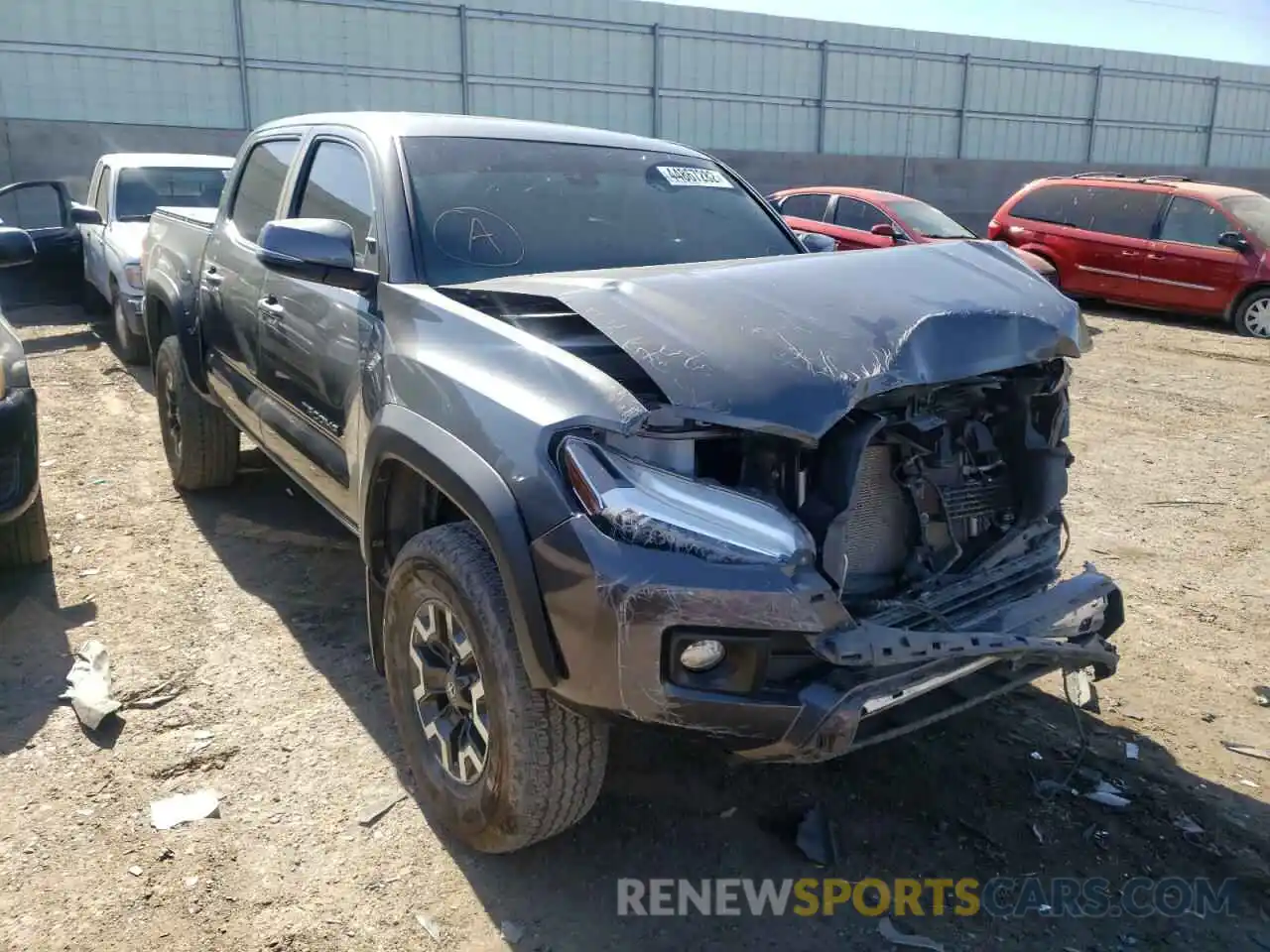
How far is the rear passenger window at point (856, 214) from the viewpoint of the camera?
1189 centimetres

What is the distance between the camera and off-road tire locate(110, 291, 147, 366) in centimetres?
853

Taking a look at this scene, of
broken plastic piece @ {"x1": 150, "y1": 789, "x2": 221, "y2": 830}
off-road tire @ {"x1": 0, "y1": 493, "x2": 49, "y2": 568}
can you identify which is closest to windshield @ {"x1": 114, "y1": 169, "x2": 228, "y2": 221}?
off-road tire @ {"x1": 0, "y1": 493, "x2": 49, "y2": 568}

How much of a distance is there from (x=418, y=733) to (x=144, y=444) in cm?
465

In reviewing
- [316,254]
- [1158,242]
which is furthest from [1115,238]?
[316,254]

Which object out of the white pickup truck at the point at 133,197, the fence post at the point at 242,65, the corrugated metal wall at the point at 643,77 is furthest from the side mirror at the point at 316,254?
the corrugated metal wall at the point at 643,77

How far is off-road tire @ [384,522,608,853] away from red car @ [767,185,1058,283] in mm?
9529

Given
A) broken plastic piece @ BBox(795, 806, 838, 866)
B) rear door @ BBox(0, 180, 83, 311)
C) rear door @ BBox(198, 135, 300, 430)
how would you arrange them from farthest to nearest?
rear door @ BBox(0, 180, 83, 311)
rear door @ BBox(198, 135, 300, 430)
broken plastic piece @ BBox(795, 806, 838, 866)

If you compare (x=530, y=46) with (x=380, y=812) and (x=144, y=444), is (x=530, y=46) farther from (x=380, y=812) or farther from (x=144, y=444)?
(x=380, y=812)

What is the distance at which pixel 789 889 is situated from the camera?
8.86ft

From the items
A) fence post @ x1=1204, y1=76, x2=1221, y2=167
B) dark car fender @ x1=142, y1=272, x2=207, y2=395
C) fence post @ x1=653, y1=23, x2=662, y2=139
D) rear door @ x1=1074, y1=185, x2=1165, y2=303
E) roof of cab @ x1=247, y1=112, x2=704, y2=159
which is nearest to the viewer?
roof of cab @ x1=247, y1=112, x2=704, y2=159

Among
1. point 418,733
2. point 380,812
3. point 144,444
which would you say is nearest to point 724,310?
point 418,733

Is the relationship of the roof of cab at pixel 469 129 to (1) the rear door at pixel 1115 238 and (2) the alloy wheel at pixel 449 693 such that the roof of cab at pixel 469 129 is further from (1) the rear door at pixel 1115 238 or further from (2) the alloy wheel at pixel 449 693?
(1) the rear door at pixel 1115 238

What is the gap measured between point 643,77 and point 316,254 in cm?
1652

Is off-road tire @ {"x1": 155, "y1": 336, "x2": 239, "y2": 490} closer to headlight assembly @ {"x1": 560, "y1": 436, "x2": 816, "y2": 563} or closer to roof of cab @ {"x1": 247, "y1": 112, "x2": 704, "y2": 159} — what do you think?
roof of cab @ {"x1": 247, "y1": 112, "x2": 704, "y2": 159}
